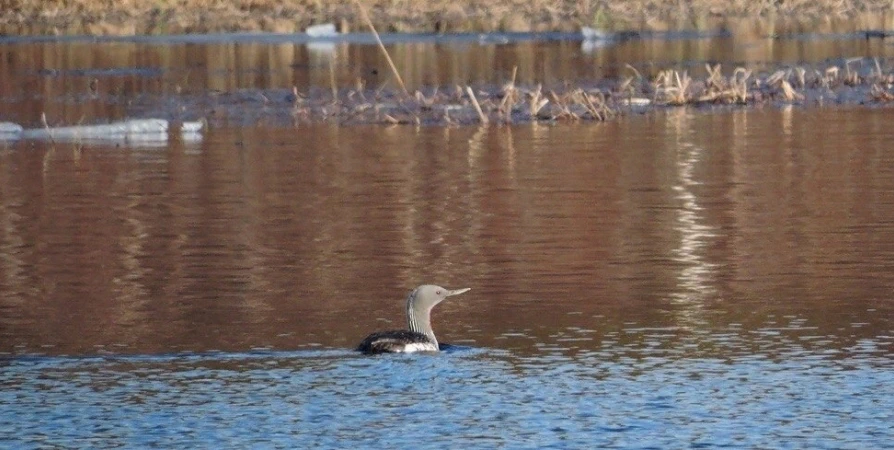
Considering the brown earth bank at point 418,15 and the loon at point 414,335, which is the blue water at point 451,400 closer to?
the loon at point 414,335

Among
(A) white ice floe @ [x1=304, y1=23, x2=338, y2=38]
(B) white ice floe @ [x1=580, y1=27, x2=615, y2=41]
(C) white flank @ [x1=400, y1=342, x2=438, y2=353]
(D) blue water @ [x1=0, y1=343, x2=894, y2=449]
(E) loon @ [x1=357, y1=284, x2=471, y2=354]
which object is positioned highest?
(A) white ice floe @ [x1=304, y1=23, x2=338, y2=38]

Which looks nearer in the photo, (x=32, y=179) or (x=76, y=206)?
(x=76, y=206)

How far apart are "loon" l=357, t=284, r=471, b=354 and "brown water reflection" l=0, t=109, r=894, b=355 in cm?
37

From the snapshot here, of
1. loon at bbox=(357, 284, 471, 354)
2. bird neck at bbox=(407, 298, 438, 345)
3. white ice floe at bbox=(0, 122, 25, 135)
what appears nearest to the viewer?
loon at bbox=(357, 284, 471, 354)

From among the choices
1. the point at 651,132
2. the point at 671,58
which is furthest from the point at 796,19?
the point at 651,132

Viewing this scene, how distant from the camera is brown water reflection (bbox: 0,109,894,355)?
1155cm

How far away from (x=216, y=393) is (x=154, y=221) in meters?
6.71

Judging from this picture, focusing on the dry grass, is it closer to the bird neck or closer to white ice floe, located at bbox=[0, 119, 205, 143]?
white ice floe, located at bbox=[0, 119, 205, 143]

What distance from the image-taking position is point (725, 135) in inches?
874

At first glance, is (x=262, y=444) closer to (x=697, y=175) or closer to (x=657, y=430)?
(x=657, y=430)

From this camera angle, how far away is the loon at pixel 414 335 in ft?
33.9

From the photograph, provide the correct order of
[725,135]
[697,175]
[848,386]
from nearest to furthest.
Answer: [848,386] < [697,175] < [725,135]

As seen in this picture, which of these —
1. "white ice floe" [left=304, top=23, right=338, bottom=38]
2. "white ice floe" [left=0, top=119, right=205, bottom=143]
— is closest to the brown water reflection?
"white ice floe" [left=0, top=119, right=205, bottom=143]

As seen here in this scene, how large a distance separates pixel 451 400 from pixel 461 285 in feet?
11.4
